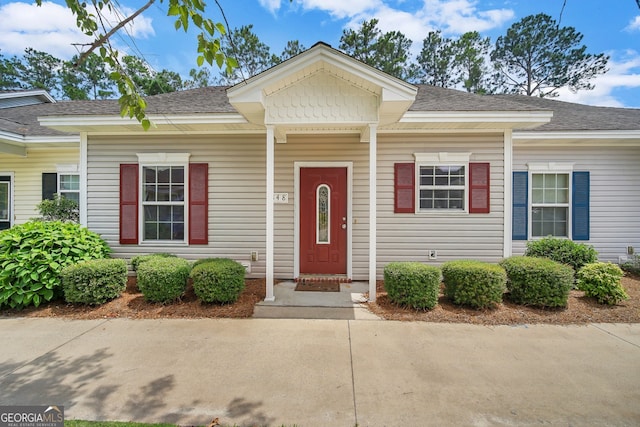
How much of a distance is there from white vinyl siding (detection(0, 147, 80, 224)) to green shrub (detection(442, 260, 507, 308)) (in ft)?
28.5

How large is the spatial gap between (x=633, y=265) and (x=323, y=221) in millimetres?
6478

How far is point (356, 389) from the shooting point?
7.95 feet

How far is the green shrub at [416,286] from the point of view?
400 centimetres

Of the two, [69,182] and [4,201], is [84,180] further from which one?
[4,201]

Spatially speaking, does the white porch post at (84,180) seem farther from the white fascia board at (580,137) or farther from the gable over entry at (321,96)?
the white fascia board at (580,137)

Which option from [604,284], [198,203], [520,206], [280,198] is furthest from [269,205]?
[520,206]

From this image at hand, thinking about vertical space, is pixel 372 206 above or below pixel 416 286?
above

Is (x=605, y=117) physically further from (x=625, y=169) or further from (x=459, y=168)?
(x=459, y=168)

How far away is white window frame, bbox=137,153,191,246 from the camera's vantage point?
5.54 metres

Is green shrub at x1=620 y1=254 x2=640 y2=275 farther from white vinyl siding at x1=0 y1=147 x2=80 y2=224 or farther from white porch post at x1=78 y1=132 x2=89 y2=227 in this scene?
white vinyl siding at x1=0 y1=147 x2=80 y2=224

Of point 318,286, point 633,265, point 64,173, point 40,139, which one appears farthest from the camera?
point 64,173

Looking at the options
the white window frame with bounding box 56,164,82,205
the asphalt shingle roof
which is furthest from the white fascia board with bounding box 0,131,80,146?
the white window frame with bounding box 56,164,82,205

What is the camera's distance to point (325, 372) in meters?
2.66

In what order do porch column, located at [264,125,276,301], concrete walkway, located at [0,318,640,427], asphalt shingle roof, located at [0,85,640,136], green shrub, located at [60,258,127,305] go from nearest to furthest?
concrete walkway, located at [0,318,640,427] < green shrub, located at [60,258,127,305] < porch column, located at [264,125,276,301] < asphalt shingle roof, located at [0,85,640,136]
